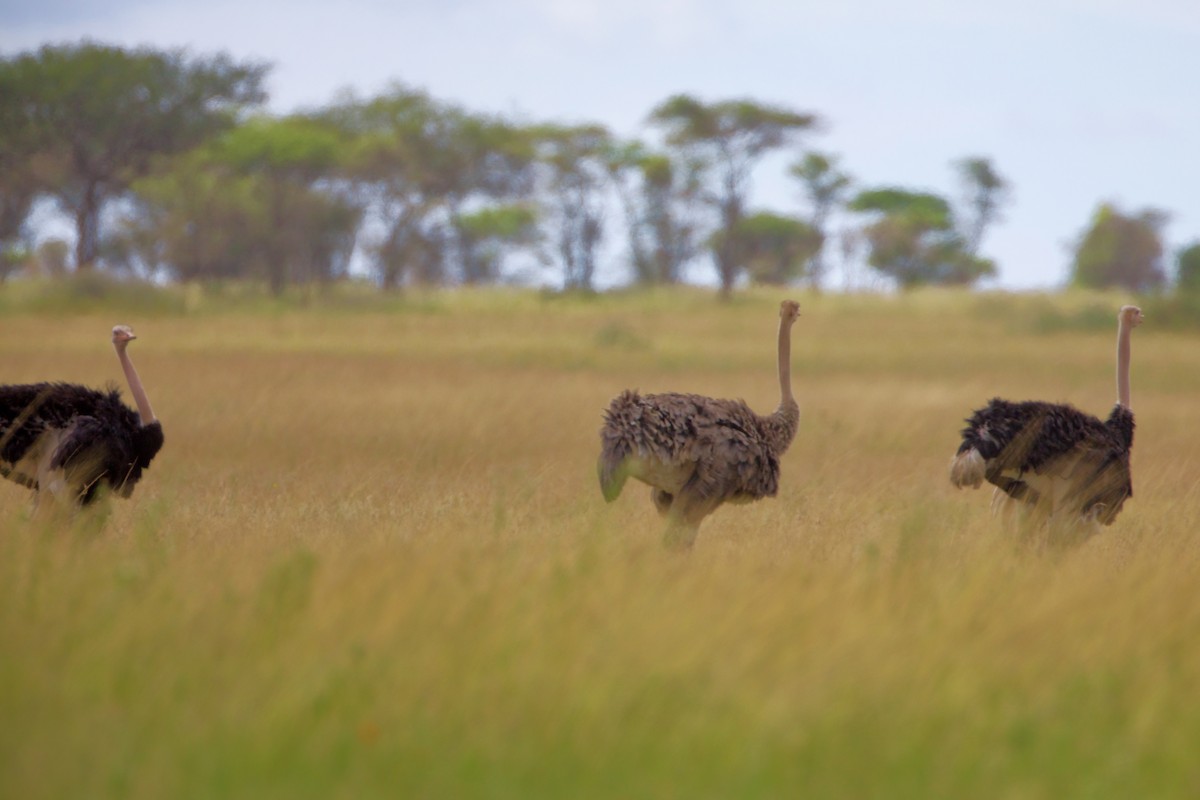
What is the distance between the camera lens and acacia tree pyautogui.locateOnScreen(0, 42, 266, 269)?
1379 inches

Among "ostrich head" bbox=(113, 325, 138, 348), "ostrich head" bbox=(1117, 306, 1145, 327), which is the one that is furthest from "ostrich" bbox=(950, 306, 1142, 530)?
"ostrich head" bbox=(113, 325, 138, 348)

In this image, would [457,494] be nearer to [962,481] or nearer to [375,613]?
[962,481]

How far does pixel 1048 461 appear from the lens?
6.71 metres

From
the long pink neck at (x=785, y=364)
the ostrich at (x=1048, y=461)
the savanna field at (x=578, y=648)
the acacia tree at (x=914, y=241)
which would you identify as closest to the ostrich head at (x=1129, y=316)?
the savanna field at (x=578, y=648)

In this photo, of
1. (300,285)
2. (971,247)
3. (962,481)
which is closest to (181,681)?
(962,481)

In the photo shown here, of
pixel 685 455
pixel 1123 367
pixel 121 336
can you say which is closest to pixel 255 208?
pixel 121 336

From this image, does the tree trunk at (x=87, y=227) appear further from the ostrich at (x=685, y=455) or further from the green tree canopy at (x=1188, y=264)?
the ostrich at (x=685, y=455)

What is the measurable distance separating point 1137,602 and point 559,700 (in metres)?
2.04

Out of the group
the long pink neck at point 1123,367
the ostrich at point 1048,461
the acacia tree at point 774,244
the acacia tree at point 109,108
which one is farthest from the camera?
the acacia tree at point 774,244

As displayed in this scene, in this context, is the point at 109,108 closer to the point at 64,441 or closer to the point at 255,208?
the point at 255,208

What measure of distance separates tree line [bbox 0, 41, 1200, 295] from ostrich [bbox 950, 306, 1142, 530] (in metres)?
30.5

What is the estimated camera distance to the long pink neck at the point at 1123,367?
24.7 ft

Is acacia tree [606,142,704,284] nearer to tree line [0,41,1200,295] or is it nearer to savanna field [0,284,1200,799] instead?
tree line [0,41,1200,295]

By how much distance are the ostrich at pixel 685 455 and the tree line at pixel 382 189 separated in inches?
1203
